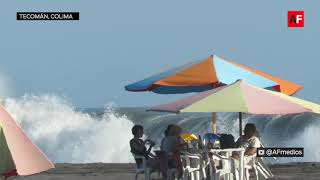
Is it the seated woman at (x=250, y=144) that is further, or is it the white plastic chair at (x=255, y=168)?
the white plastic chair at (x=255, y=168)

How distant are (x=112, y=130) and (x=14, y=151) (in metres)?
34.2

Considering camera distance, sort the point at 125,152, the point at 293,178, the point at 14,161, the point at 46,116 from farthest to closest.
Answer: the point at 46,116, the point at 125,152, the point at 293,178, the point at 14,161

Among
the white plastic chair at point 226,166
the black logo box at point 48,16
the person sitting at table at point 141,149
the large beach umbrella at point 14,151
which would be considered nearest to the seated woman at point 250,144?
the white plastic chair at point 226,166

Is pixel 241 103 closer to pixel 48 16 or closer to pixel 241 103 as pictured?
pixel 241 103

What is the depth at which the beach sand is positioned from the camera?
16812mm

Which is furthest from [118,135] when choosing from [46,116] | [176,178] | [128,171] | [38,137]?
[176,178]

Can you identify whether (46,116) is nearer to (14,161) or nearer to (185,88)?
(185,88)

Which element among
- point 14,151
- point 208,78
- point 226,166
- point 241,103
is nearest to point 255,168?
point 226,166

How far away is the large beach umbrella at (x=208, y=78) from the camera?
44.4 ft

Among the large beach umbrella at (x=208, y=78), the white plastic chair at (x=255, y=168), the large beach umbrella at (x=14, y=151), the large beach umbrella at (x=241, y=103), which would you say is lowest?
the white plastic chair at (x=255, y=168)

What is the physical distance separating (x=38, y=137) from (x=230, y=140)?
111ft

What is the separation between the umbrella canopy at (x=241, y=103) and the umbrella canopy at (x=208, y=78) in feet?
4.08

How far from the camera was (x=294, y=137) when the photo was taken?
4097 centimetres

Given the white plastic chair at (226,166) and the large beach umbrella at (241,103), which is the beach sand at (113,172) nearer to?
the white plastic chair at (226,166)
